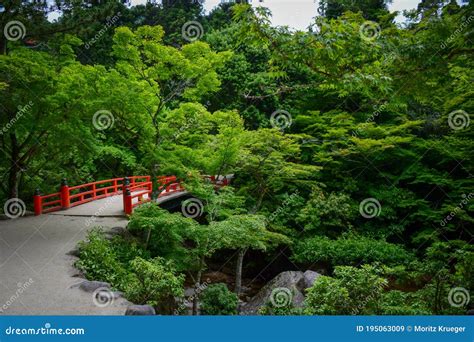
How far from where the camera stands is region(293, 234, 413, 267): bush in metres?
12.7

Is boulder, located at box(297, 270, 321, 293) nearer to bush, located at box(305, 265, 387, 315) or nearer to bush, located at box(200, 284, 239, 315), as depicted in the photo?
bush, located at box(200, 284, 239, 315)

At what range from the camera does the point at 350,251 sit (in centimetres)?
1298

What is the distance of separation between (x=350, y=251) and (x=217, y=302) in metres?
5.43

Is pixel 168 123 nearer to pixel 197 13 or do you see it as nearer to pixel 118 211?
pixel 118 211

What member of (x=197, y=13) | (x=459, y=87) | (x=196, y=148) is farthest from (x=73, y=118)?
(x=197, y=13)

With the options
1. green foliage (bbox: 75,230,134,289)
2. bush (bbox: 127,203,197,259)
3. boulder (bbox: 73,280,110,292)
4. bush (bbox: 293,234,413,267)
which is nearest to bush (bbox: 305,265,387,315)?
boulder (bbox: 73,280,110,292)

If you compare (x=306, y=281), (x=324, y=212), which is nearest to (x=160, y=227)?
(x=306, y=281)

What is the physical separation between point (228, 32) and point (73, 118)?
468 inches

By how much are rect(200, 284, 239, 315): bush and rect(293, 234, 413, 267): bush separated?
14.3 feet

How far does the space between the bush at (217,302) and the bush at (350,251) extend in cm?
436

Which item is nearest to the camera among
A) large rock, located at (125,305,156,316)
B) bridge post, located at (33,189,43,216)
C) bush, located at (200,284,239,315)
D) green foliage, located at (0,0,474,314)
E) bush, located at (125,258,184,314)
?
green foliage, located at (0,0,474,314)

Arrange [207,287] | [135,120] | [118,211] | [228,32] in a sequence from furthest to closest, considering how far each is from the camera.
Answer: [228,32]
[118,211]
[135,120]
[207,287]

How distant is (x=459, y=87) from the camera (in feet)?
34.4

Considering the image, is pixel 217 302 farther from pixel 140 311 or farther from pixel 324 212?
pixel 324 212
